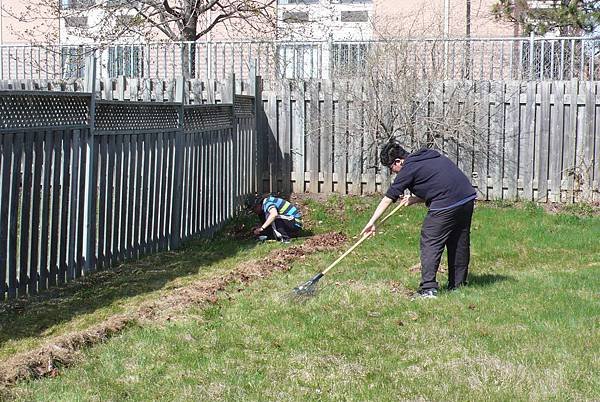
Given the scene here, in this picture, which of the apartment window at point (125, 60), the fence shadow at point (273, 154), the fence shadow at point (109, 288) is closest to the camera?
the fence shadow at point (109, 288)

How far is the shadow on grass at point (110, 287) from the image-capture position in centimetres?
773

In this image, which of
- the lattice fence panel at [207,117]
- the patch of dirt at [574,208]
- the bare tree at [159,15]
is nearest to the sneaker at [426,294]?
the lattice fence panel at [207,117]

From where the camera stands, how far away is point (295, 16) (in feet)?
65.5

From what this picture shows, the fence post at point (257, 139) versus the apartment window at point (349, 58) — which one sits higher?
the apartment window at point (349, 58)

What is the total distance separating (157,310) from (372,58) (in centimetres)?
767

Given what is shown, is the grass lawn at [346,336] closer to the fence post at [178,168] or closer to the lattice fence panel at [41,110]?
the fence post at [178,168]

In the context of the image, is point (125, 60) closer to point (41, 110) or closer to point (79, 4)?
point (79, 4)

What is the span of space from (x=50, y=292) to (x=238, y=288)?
180cm

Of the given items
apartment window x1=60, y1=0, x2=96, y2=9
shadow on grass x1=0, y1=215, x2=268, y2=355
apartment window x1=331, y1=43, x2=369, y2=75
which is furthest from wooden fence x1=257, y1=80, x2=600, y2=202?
apartment window x1=60, y1=0, x2=96, y2=9

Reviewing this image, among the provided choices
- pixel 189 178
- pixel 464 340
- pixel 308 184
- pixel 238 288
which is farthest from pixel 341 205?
pixel 464 340

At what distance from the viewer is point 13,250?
797 cm

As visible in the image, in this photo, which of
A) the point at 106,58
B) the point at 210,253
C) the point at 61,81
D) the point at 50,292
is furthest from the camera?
the point at 106,58

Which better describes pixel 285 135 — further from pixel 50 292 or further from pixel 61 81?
pixel 50 292

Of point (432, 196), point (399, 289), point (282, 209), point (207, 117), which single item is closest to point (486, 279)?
point (399, 289)
